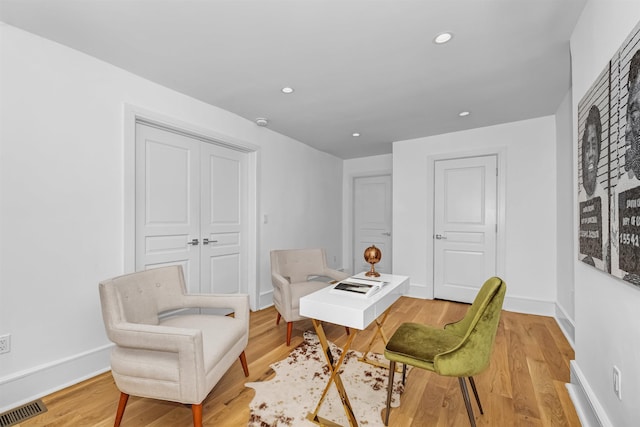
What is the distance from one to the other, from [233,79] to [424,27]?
1613 mm

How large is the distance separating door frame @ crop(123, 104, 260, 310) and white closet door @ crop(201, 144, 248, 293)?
0.07 meters

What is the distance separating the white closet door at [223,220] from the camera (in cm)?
323

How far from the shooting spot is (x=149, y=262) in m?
2.70

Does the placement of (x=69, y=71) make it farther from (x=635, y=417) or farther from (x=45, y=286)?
(x=635, y=417)

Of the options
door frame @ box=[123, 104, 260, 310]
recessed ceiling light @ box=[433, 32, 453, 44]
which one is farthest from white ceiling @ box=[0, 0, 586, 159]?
door frame @ box=[123, 104, 260, 310]

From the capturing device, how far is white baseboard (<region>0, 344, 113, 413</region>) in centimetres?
180

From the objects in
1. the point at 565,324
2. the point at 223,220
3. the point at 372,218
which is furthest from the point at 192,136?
the point at 565,324

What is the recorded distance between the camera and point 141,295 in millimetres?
1982

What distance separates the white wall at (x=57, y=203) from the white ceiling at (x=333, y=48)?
0.22m

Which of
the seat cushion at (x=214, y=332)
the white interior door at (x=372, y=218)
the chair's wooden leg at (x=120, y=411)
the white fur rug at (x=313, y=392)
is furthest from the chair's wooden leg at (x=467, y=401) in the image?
the white interior door at (x=372, y=218)

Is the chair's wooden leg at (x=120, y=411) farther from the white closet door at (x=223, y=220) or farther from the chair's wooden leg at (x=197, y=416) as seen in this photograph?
the white closet door at (x=223, y=220)

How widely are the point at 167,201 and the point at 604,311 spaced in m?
3.32

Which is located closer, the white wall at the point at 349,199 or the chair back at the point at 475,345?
the chair back at the point at 475,345

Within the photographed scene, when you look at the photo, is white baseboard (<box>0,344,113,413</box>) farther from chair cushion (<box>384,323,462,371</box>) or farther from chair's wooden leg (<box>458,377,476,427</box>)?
chair's wooden leg (<box>458,377,476,427</box>)
